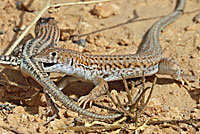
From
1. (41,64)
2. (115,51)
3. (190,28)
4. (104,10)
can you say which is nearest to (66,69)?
(41,64)

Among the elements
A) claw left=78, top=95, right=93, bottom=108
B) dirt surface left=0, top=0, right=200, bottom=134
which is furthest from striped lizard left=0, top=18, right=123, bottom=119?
claw left=78, top=95, right=93, bottom=108

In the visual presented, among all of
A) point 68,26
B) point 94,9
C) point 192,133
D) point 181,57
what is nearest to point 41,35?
point 68,26

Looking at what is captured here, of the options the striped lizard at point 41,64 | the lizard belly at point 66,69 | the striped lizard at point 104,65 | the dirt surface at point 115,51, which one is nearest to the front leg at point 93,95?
the striped lizard at point 104,65

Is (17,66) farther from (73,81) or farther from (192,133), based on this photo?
(192,133)

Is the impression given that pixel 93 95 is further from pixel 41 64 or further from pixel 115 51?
pixel 115 51

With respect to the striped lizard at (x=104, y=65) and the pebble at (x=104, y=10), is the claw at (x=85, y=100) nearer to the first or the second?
the striped lizard at (x=104, y=65)

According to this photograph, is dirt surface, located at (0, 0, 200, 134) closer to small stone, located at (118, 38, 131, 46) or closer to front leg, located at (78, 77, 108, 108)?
small stone, located at (118, 38, 131, 46)

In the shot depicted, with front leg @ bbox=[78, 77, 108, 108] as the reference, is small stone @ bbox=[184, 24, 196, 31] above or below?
above
